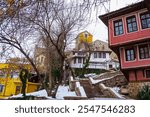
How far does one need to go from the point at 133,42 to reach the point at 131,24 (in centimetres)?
178

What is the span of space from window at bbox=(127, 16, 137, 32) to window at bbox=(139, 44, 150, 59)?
5.36 feet

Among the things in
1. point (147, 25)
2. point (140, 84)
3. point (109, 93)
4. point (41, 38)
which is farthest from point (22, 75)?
point (147, 25)

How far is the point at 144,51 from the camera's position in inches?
653

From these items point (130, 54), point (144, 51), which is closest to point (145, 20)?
point (144, 51)

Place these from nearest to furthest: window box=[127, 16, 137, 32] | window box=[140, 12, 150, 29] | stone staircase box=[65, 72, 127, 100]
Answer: stone staircase box=[65, 72, 127, 100] < window box=[140, 12, 150, 29] < window box=[127, 16, 137, 32]

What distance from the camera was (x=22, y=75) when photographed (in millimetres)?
19891

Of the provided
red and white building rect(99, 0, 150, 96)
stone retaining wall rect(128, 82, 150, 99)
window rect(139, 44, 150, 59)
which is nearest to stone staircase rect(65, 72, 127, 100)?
stone retaining wall rect(128, 82, 150, 99)

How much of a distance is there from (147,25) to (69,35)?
661 cm

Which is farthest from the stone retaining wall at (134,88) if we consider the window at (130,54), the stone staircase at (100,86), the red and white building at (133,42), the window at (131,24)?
the window at (131,24)

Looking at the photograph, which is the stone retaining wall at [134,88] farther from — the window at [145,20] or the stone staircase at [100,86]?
the window at [145,20]

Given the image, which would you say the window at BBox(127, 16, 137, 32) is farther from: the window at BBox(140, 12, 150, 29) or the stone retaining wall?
the stone retaining wall

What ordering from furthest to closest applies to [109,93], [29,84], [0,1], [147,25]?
1. [29,84]
2. [147,25]
3. [109,93]
4. [0,1]

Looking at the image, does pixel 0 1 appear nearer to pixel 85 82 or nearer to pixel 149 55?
pixel 149 55

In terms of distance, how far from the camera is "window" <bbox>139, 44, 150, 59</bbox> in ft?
53.7
